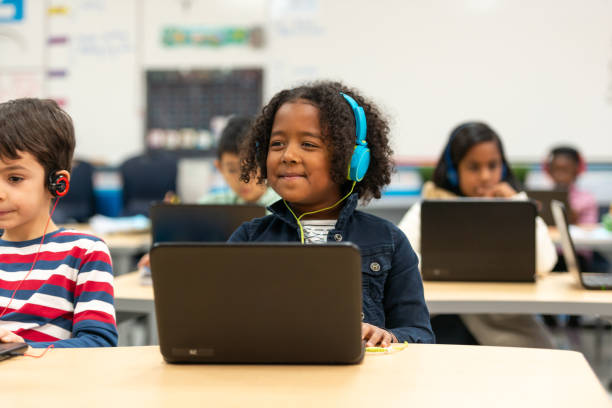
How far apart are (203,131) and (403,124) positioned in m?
1.56

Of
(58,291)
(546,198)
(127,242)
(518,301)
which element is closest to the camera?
(58,291)

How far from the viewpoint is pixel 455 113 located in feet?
15.2

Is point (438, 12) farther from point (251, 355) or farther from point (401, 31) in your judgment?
point (251, 355)

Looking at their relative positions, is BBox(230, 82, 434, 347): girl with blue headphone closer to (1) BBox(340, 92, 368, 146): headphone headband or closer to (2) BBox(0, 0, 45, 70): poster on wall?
(1) BBox(340, 92, 368, 146): headphone headband

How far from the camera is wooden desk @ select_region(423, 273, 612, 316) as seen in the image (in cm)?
163

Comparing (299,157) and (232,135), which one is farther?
(232,135)

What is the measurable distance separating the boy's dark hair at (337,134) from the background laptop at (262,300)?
511mm

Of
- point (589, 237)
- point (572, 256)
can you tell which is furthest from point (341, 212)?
point (589, 237)

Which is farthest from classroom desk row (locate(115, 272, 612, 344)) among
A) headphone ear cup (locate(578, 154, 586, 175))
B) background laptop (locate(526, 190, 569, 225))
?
headphone ear cup (locate(578, 154, 586, 175))

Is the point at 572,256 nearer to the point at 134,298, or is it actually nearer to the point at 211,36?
the point at 134,298

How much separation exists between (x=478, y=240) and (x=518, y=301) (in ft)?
0.86

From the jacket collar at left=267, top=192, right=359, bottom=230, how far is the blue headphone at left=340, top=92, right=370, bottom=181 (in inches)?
1.9

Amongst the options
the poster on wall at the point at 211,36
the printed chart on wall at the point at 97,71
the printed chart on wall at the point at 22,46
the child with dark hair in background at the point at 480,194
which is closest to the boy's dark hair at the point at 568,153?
the child with dark hair in background at the point at 480,194

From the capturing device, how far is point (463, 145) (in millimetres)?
2465
